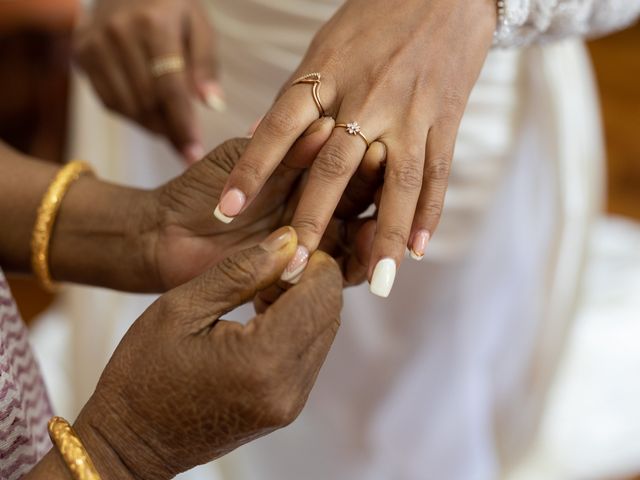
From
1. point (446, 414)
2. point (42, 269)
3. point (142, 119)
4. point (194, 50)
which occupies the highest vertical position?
point (194, 50)

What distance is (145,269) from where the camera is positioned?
856mm

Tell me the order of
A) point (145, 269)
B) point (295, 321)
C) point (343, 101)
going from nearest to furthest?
1. point (295, 321)
2. point (343, 101)
3. point (145, 269)

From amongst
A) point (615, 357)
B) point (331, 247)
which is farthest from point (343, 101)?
point (615, 357)

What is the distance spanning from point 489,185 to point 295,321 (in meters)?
0.75

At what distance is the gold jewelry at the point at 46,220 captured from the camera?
87cm

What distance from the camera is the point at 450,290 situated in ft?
4.25

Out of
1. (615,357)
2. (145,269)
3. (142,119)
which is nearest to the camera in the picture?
(145,269)

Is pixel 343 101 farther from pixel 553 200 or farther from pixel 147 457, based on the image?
pixel 553 200

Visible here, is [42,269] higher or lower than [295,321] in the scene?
lower

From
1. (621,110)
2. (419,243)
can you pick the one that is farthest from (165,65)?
(621,110)

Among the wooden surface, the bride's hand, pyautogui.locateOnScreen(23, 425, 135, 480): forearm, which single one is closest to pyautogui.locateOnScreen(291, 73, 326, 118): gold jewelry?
the bride's hand

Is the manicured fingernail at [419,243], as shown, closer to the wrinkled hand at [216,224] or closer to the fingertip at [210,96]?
the wrinkled hand at [216,224]

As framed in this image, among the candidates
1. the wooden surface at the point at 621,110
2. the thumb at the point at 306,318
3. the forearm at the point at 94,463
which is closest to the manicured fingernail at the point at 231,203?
the thumb at the point at 306,318

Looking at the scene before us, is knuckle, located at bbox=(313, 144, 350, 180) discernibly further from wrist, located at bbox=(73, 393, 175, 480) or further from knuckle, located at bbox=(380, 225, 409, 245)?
wrist, located at bbox=(73, 393, 175, 480)
